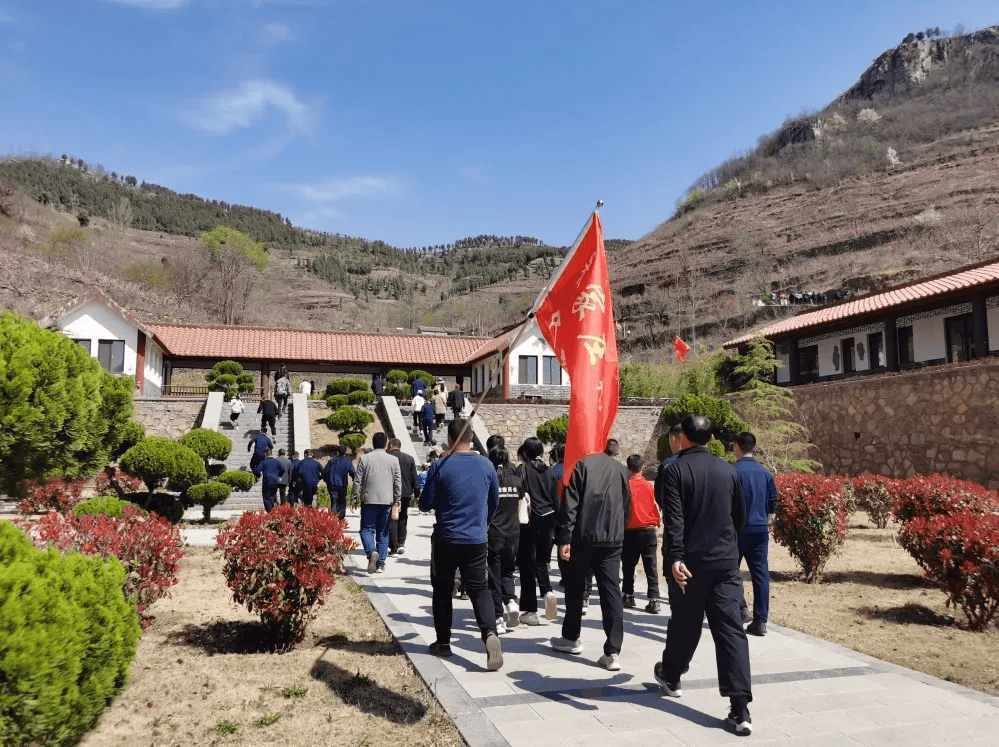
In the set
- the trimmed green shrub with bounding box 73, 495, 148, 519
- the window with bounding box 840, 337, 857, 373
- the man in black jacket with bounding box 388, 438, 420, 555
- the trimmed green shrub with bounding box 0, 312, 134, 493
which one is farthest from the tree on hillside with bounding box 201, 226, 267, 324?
the trimmed green shrub with bounding box 0, 312, 134, 493

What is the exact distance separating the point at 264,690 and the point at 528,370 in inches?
1031

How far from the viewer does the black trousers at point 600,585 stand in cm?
491

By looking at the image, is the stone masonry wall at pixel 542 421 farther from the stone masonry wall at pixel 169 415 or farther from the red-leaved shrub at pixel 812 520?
the red-leaved shrub at pixel 812 520

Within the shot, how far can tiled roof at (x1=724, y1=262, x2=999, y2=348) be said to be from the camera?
17516 millimetres

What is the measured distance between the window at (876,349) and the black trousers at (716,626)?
2076cm

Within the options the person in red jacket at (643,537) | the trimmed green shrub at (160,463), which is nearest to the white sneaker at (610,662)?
the person in red jacket at (643,537)

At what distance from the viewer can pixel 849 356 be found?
918 inches

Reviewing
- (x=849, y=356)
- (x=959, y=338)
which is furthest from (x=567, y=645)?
(x=849, y=356)

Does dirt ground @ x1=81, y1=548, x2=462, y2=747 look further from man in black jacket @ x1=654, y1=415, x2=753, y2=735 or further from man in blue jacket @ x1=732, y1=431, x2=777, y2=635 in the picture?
man in blue jacket @ x1=732, y1=431, x2=777, y2=635

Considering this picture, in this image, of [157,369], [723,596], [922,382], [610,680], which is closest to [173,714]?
[610,680]

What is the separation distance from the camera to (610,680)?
4.59 metres

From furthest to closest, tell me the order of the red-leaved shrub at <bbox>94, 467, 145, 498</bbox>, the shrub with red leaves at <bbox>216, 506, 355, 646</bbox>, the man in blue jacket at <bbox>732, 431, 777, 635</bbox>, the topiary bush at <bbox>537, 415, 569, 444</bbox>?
the topiary bush at <bbox>537, 415, 569, 444</bbox> → the red-leaved shrub at <bbox>94, 467, 145, 498</bbox> → the man in blue jacket at <bbox>732, 431, 777, 635</bbox> → the shrub with red leaves at <bbox>216, 506, 355, 646</bbox>

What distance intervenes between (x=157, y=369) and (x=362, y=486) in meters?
25.0

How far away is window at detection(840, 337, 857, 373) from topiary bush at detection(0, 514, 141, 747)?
78.0 feet
